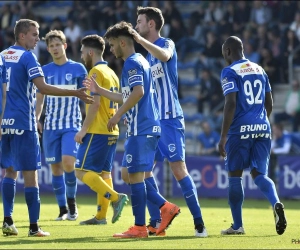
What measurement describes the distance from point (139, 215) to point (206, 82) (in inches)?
515

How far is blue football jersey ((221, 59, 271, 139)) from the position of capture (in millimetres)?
10227

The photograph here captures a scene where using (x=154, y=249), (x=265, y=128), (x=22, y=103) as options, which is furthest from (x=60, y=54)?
(x=154, y=249)

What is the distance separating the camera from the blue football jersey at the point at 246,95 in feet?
33.6

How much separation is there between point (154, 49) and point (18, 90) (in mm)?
1625

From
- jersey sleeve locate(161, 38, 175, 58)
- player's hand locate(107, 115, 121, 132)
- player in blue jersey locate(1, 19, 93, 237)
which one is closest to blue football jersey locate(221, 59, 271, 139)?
jersey sleeve locate(161, 38, 175, 58)

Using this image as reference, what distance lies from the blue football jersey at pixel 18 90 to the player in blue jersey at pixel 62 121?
288 cm

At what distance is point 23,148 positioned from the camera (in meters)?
9.81

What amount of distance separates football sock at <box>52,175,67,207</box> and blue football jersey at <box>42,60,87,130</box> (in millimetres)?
787

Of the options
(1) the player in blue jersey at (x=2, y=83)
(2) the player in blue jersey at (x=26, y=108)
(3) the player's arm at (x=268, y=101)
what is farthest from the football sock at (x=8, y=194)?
(3) the player's arm at (x=268, y=101)

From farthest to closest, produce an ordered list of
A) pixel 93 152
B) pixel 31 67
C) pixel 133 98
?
1. pixel 93 152
2. pixel 31 67
3. pixel 133 98

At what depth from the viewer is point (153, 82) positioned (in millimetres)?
10195

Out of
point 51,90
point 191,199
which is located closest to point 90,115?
point 51,90

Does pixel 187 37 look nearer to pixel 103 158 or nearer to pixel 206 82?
pixel 206 82

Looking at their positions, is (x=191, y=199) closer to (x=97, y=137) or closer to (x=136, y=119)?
(x=136, y=119)
